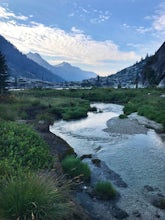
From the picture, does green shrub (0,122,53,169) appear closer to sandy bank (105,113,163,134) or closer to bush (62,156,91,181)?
bush (62,156,91,181)

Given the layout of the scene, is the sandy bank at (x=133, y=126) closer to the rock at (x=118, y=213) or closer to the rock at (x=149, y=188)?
the rock at (x=149, y=188)

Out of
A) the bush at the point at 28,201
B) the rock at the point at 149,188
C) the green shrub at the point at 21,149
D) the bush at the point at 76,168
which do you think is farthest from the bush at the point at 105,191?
the bush at the point at 28,201

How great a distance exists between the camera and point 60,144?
19.9 meters

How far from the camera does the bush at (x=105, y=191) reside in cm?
1369

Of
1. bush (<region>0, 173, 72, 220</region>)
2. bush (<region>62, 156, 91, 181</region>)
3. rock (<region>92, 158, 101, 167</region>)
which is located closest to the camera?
bush (<region>0, 173, 72, 220</region>)

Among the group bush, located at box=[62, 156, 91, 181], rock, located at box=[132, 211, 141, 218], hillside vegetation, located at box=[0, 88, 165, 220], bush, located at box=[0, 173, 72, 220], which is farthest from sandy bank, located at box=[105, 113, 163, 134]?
bush, located at box=[0, 173, 72, 220]

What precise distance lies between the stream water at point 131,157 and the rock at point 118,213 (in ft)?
0.77

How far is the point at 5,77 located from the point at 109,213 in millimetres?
52140

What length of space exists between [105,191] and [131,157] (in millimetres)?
7285

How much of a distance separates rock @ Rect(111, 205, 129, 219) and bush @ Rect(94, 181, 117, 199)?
1.13 meters

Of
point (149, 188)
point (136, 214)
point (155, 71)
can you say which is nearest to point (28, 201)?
point (136, 214)

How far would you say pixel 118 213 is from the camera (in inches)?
478

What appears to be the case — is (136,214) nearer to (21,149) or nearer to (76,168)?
(76,168)

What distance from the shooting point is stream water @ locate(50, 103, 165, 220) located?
43.8ft
